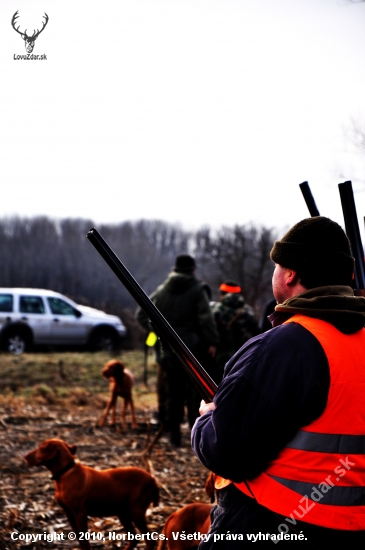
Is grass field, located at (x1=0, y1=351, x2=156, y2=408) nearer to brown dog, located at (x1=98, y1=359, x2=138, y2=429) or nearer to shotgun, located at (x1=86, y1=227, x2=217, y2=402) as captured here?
brown dog, located at (x1=98, y1=359, x2=138, y2=429)

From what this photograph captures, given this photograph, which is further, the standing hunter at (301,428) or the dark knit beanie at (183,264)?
the dark knit beanie at (183,264)

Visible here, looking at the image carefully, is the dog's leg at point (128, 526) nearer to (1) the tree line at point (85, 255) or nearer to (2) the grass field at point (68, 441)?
(2) the grass field at point (68, 441)

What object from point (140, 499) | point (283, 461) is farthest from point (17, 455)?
point (283, 461)

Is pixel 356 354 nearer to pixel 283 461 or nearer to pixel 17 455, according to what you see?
pixel 283 461

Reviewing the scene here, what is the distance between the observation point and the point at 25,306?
704 inches

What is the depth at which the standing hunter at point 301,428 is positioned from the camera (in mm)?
1855

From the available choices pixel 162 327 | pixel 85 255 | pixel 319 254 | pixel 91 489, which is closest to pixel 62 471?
pixel 91 489

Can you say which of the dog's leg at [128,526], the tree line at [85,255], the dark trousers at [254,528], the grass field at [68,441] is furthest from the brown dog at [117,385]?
the tree line at [85,255]

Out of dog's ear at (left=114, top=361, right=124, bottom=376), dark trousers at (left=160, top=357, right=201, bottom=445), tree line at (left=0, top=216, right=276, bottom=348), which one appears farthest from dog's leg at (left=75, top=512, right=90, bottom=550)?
tree line at (left=0, top=216, right=276, bottom=348)

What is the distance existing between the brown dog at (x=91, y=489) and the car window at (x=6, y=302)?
46.0 ft

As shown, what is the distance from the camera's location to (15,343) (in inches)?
690

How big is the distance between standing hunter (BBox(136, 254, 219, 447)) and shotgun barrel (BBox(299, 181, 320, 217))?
469cm

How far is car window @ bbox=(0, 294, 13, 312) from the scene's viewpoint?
17625 mm

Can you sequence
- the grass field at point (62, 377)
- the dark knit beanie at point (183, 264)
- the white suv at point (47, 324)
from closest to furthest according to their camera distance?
the dark knit beanie at point (183, 264) < the grass field at point (62, 377) < the white suv at point (47, 324)
